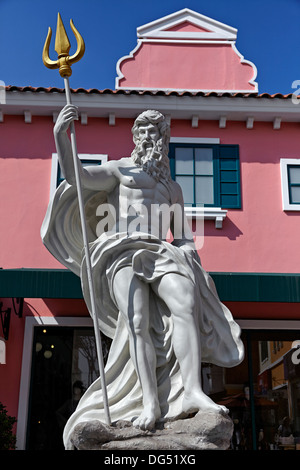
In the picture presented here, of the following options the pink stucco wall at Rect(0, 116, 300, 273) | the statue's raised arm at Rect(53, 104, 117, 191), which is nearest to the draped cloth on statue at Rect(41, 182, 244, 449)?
the statue's raised arm at Rect(53, 104, 117, 191)

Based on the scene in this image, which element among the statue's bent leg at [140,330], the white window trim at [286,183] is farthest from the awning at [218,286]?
the statue's bent leg at [140,330]

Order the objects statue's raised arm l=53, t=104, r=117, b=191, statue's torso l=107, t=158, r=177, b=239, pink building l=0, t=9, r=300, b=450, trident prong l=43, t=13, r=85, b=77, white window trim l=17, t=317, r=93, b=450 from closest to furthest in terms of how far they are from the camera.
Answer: statue's raised arm l=53, t=104, r=117, b=191
trident prong l=43, t=13, r=85, b=77
statue's torso l=107, t=158, r=177, b=239
white window trim l=17, t=317, r=93, b=450
pink building l=0, t=9, r=300, b=450

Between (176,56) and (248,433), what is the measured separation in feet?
27.2

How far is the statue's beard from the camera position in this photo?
191 inches

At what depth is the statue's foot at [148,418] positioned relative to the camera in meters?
3.78

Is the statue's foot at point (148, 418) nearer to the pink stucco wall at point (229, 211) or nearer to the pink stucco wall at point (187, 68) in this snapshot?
the pink stucco wall at point (229, 211)

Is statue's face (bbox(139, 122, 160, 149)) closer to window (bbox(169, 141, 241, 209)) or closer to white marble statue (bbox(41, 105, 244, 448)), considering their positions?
white marble statue (bbox(41, 105, 244, 448))

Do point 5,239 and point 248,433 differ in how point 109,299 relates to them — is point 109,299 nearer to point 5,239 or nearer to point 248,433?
point 248,433

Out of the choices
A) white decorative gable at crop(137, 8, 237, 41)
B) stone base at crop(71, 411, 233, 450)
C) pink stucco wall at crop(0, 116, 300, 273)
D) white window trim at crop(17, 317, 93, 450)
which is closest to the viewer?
stone base at crop(71, 411, 233, 450)

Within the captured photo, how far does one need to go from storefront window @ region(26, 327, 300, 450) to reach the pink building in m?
0.02

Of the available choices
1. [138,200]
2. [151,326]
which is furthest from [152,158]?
[151,326]

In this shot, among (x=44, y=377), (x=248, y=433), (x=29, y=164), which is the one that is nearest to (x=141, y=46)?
(x=29, y=164)

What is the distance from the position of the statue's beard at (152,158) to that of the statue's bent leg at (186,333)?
98 centimetres

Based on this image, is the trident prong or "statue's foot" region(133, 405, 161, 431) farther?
the trident prong
